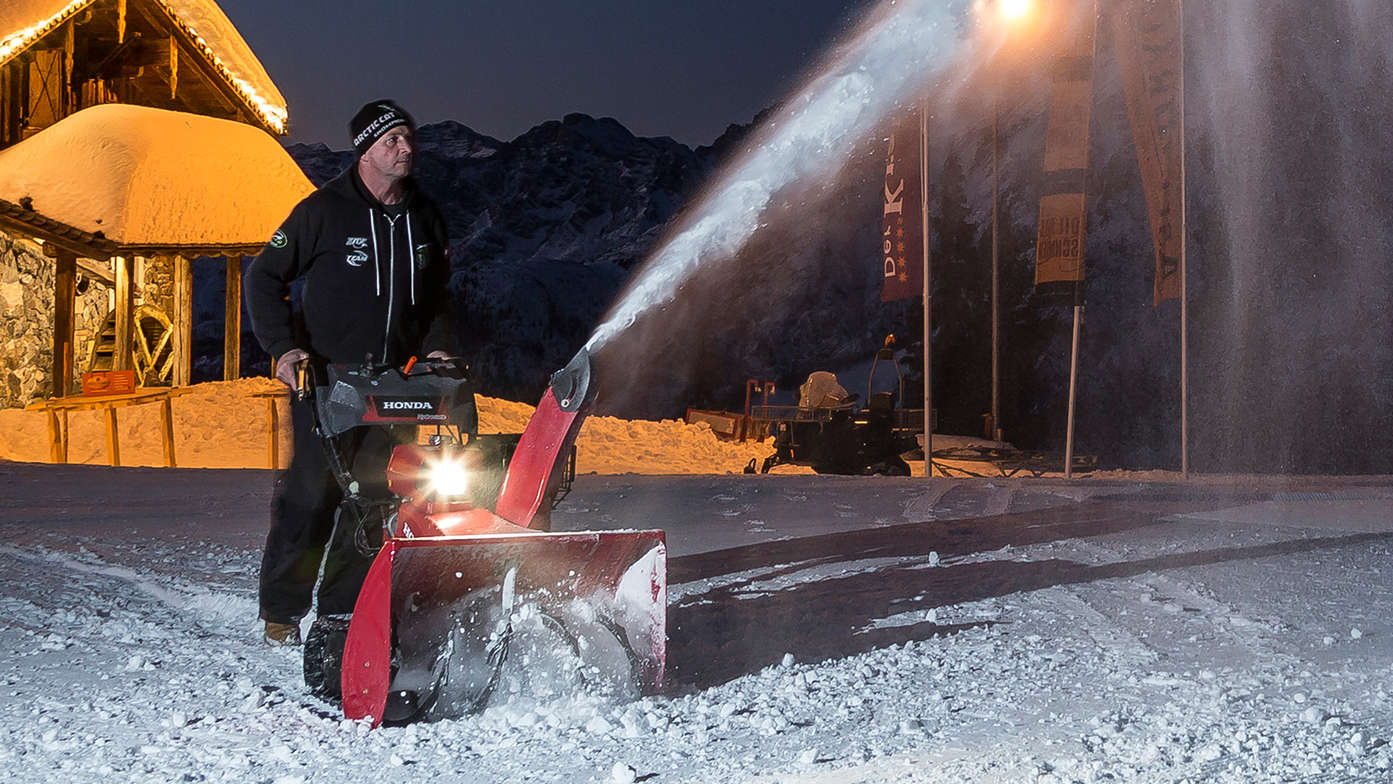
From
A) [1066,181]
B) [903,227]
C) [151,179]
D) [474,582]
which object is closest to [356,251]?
[474,582]

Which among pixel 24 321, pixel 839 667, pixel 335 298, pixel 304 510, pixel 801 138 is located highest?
pixel 801 138

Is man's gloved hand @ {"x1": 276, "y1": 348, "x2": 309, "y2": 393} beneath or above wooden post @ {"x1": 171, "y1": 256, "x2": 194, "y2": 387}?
beneath

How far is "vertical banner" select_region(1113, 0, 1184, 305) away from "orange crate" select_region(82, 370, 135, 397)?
13.1 metres

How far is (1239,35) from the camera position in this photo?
4003 cm

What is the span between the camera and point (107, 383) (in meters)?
14.2

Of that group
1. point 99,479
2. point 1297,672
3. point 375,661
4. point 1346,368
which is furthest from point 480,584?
point 1346,368

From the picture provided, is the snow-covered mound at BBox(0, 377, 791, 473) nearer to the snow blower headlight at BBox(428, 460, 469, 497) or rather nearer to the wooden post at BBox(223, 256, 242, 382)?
the wooden post at BBox(223, 256, 242, 382)

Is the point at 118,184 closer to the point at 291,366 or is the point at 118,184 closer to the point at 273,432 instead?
the point at 273,432

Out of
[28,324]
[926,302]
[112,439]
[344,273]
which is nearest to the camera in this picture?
[344,273]

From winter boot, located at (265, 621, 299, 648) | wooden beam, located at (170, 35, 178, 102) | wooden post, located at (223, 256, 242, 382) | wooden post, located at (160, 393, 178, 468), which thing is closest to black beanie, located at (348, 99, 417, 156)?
winter boot, located at (265, 621, 299, 648)

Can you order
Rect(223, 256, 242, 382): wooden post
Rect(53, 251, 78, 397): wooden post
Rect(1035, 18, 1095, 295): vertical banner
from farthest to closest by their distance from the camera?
Rect(223, 256, 242, 382): wooden post → Rect(53, 251, 78, 397): wooden post → Rect(1035, 18, 1095, 295): vertical banner

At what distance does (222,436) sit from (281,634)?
12358 mm

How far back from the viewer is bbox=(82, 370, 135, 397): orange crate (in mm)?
13938

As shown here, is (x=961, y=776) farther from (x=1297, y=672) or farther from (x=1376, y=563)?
(x=1376, y=563)
